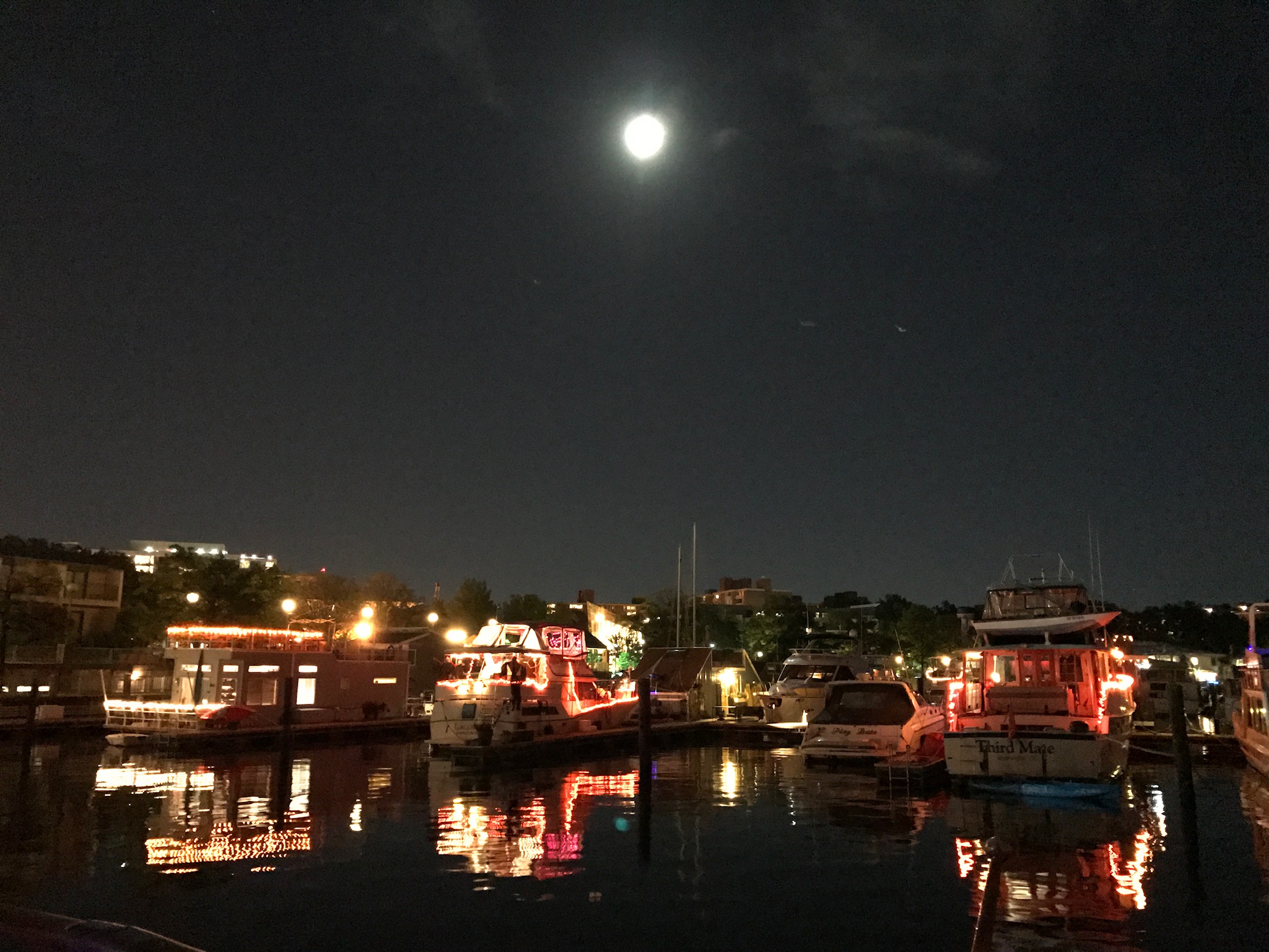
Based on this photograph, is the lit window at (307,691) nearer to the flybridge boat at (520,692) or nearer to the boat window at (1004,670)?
the flybridge boat at (520,692)

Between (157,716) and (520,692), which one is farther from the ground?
(520,692)

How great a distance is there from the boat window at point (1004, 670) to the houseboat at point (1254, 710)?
559 cm

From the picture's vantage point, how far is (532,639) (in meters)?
33.5

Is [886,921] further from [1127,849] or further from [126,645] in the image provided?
[126,645]

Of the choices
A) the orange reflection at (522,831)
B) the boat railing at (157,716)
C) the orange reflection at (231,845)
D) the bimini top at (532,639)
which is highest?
the bimini top at (532,639)

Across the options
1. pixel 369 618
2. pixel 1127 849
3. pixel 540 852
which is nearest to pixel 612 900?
pixel 540 852

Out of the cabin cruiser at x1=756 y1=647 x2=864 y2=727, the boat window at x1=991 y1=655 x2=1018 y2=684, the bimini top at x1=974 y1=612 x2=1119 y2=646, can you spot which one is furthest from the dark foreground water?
the cabin cruiser at x1=756 y1=647 x2=864 y2=727

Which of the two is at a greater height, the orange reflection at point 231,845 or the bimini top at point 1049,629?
the bimini top at point 1049,629

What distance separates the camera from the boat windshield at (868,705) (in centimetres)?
2561

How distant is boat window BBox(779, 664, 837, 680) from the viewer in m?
38.1

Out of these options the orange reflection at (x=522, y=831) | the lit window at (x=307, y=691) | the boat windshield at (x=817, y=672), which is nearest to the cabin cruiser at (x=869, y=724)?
the orange reflection at (x=522, y=831)

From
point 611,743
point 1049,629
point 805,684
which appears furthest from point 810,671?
point 1049,629

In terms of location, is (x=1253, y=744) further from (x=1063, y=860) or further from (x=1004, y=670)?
(x=1063, y=860)

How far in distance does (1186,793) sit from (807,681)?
21.6m
